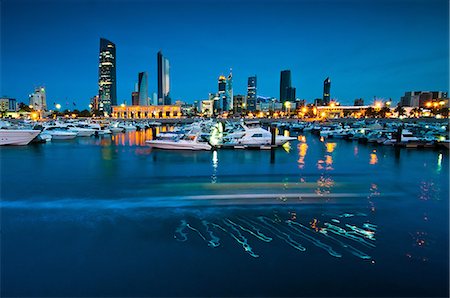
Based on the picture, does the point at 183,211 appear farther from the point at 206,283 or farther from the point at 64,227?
the point at 206,283

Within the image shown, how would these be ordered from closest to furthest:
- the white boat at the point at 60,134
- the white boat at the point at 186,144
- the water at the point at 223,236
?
1. the water at the point at 223,236
2. the white boat at the point at 186,144
3. the white boat at the point at 60,134

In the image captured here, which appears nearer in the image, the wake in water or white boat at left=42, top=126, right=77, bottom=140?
the wake in water

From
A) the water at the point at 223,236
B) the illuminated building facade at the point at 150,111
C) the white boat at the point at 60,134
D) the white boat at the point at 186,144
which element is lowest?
the water at the point at 223,236

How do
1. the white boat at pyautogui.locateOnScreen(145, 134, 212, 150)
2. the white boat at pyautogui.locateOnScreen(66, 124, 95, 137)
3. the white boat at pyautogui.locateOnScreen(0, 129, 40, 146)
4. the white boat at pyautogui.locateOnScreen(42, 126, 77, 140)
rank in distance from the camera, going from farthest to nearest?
1. the white boat at pyautogui.locateOnScreen(66, 124, 95, 137)
2. the white boat at pyautogui.locateOnScreen(42, 126, 77, 140)
3. the white boat at pyautogui.locateOnScreen(0, 129, 40, 146)
4. the white boat at pyautogui.locateOnScreen(145, 134, 212, 150)

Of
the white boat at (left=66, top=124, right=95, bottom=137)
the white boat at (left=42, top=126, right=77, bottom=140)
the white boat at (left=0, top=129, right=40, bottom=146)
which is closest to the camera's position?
the white boat at (left=0, top=129, right=40, bottom=146)

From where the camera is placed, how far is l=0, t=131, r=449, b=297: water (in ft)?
20.6

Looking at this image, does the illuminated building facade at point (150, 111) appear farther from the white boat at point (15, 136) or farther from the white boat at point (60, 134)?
the white boat at point (15, 136)

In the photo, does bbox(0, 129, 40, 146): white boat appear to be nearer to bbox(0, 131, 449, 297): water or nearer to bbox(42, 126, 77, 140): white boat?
bbox(42, 126, 77, 140): white boat

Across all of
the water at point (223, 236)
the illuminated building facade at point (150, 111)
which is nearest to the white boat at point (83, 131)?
the water at point (223, 236)

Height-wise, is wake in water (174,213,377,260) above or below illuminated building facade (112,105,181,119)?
below

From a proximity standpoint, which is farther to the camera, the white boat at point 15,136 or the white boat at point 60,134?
the white boat at point 60,134

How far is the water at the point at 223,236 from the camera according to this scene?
6270 millimetres

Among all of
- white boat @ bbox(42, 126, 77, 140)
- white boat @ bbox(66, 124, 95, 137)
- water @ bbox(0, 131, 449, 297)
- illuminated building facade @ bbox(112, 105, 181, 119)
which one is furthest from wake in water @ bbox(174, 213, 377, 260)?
illuminated building facade @ bbox(112, 105, 181, 119)

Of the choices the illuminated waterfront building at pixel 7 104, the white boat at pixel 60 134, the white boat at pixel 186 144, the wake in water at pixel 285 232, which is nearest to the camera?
the wake in water at pixel 285 232
